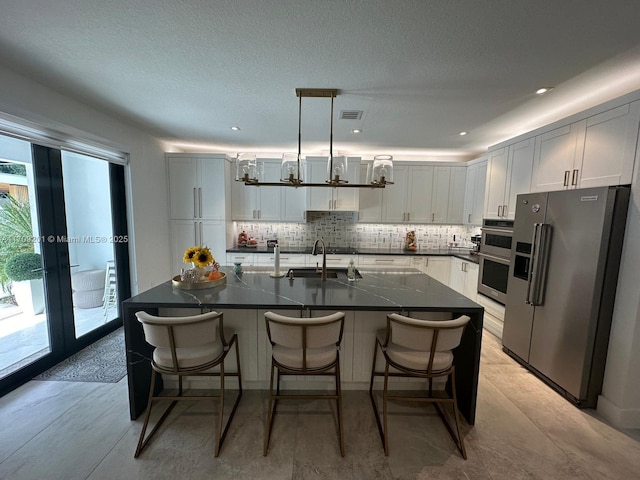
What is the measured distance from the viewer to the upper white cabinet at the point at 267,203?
453cm

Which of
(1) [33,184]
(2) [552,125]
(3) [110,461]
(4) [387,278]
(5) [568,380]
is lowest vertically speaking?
(3) [110,461]

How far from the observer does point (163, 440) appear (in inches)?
69.7

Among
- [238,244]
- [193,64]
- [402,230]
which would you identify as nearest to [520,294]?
[402,230]

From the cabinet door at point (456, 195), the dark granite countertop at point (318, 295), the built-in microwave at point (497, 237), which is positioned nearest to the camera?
the dark granite countertop at point (318, 295)

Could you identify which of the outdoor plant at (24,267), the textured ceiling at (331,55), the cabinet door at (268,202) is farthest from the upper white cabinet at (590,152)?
the outdoor plant at (24,267)

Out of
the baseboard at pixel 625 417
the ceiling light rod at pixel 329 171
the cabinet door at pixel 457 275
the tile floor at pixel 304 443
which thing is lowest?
the tile floor at pixel 304 443

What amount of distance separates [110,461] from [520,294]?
3.65 m

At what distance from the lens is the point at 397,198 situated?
4.57 meters

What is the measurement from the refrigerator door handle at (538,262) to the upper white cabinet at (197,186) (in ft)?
13.4

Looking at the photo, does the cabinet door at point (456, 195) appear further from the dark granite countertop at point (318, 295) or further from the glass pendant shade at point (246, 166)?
the glass pendant shade at point (246, 166)

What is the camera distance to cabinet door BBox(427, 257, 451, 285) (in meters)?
4.39

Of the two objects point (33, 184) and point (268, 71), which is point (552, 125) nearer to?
point (268, 71)

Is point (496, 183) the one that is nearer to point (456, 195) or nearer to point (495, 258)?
point (495, 258)

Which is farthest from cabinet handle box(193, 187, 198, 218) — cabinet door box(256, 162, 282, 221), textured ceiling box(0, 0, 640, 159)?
textured ceiling box(0, 0, 640, 159)
